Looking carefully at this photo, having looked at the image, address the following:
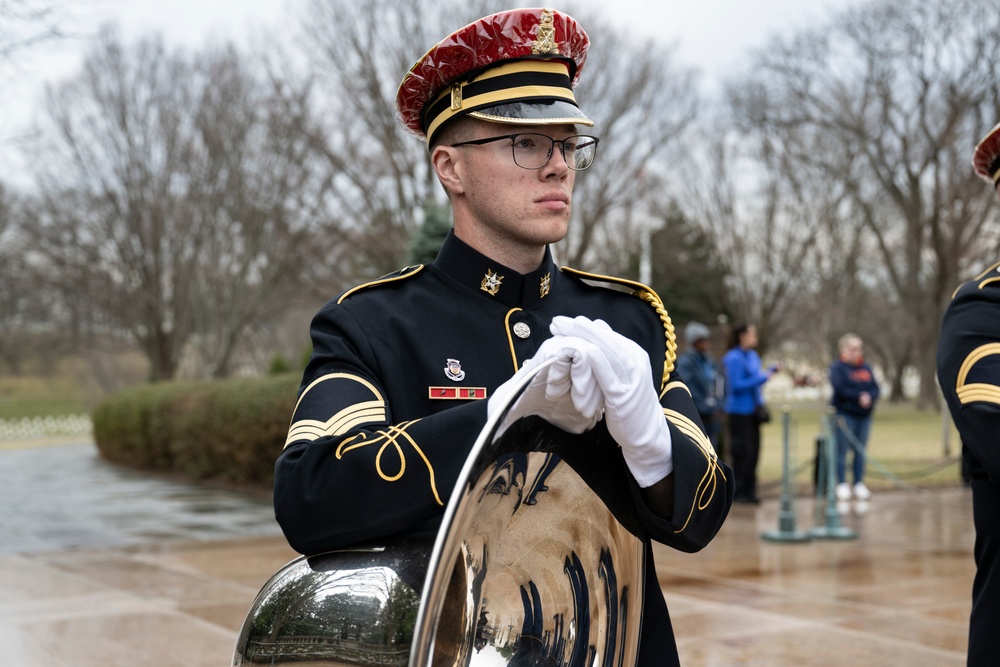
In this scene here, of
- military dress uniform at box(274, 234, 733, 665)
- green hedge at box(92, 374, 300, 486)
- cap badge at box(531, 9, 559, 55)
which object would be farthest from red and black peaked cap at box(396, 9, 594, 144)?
green hedge at box(92, 374, 300, 486)

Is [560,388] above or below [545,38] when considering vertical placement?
below

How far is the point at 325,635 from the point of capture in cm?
154

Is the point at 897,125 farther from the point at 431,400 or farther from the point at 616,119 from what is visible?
the point at 431,400

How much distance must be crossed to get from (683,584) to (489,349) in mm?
5855

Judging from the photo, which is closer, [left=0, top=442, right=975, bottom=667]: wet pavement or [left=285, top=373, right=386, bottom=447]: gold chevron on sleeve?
[left=285, top=373, right=386, bottom=447]: gold chevron on sleeve

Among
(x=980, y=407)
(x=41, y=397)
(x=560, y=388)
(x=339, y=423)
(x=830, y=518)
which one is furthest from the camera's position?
(x=41, y=397)

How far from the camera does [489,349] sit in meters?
2.02

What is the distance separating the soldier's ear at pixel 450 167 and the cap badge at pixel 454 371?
0.32 m

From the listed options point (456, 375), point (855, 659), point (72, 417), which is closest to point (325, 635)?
point (456, 375)

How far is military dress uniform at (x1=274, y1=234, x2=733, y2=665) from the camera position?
163 cm

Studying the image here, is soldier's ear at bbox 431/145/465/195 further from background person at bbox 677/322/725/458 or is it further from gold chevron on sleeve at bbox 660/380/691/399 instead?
background person at bbox 677/322/725/458

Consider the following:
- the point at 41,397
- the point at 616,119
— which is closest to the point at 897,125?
the point at 616,119

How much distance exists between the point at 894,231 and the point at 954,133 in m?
10.4

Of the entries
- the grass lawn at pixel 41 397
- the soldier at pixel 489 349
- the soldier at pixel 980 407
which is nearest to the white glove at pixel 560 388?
the soldier at pixel 489 349
